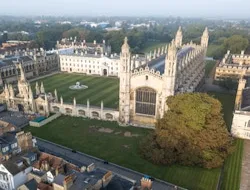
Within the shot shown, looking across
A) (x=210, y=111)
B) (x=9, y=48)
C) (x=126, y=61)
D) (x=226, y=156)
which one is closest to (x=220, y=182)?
(x=226, y=156)

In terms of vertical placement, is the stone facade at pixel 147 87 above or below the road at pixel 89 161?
above

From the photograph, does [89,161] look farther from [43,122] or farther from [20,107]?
[20,107]

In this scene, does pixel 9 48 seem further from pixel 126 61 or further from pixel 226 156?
pixel 226 156

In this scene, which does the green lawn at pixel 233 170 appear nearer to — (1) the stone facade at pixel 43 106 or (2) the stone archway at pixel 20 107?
(1) the stone facade at pixel 43 106

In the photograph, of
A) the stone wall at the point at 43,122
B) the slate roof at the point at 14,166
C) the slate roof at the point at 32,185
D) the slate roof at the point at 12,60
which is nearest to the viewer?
the slate roof at the point at 32,185

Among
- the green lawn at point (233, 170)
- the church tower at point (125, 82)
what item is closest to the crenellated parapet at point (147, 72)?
the church tower at point (125, 82)

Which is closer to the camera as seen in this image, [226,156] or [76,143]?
[226,156]

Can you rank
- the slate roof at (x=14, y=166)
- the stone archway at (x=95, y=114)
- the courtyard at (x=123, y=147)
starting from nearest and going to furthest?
the slate roof at (x=14, y=166) < the courtyard at (x=123, y=147) < the stone archway at (x=95, y=114)
